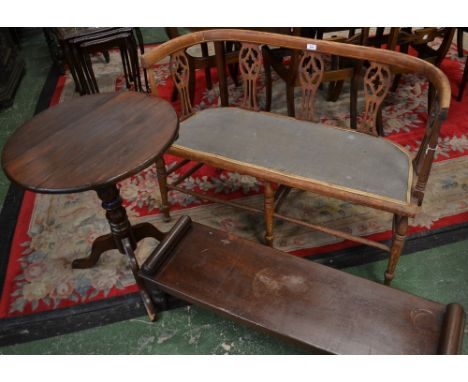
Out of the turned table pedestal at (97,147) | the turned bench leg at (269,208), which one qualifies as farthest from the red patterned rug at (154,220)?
the turned table pedestal at (97,147)

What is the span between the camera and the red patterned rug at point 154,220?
199cm

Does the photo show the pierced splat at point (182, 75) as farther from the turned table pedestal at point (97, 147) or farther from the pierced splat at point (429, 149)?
the pierced splat at point (429, 149)

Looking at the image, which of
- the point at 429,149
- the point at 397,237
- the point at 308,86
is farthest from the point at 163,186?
the point at 429,149

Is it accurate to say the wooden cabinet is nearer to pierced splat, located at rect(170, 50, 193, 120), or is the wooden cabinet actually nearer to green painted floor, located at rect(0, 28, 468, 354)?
pierced splat, located at rect(170, 50, 193, 120)

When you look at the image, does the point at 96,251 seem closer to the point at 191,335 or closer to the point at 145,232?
the point at 145,232

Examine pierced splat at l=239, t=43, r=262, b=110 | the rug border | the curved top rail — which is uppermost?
the curved top rail

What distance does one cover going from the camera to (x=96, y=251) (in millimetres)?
1998

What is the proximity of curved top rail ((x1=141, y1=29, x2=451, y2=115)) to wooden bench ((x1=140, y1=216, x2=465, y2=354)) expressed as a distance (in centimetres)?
80

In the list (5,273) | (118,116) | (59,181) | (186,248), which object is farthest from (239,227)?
(5,273)

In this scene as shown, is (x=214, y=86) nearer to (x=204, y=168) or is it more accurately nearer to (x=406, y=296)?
(x=204, y=168)

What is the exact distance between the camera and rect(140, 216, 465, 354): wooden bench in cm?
140

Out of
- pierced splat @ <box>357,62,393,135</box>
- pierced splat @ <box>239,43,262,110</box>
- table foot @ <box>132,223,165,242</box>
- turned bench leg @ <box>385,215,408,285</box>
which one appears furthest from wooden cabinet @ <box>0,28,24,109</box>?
turned bench leg @ <box>385,215,408,285</box>

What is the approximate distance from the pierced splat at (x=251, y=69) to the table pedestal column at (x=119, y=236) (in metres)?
0.96

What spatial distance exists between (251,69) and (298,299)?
133cm
